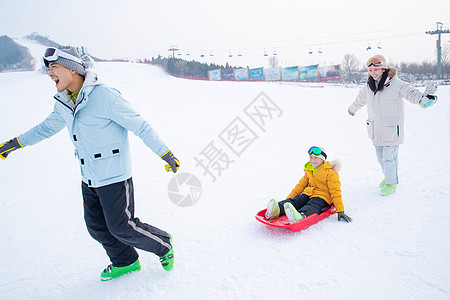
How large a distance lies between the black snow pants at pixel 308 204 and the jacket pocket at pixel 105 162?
Result: 73.2 inches

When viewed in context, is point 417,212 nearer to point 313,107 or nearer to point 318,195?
point 318,195

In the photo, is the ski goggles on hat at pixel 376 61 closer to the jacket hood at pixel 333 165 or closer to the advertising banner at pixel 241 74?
the jacket hood at pixel 333 165

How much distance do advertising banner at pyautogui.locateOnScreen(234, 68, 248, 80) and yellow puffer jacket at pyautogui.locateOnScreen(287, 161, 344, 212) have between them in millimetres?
26852

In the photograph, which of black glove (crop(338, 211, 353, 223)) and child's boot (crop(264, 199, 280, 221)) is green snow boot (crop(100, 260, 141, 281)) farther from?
black glove (crop(338, 211, 353, 223))

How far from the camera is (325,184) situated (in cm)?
307

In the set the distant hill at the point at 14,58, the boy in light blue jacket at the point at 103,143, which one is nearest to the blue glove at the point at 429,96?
the boy in light blue jacket at the point at 103,143

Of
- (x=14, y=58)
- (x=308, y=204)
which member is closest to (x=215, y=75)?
(x=308, y=204)

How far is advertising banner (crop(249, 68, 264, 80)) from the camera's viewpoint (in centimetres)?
2797

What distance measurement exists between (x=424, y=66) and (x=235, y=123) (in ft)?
146

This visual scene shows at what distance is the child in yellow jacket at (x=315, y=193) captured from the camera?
288 cm

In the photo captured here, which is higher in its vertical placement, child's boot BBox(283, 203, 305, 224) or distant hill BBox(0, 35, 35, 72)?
distant hill BBox(0, 35, 35, 72)

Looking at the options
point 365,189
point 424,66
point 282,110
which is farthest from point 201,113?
point 424,66

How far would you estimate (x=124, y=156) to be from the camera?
6.73ft

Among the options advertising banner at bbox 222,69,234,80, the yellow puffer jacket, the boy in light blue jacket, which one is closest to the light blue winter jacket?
the boy in light blue jacket
